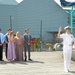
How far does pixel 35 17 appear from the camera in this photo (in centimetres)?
3997

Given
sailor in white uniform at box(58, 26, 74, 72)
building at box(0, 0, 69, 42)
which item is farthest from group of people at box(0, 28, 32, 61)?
building at box(0, 0, 69, 42)

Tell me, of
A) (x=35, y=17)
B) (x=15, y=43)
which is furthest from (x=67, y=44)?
(x=35, y=17)

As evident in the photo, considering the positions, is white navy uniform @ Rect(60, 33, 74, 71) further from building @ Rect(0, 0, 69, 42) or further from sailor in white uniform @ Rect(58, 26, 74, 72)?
building @ Rect(0, 0, 69, 42)

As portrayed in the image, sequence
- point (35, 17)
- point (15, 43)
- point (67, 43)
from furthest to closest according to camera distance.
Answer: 1. point (35, 17)
2. point (15, 43)
3. point (67, 43)

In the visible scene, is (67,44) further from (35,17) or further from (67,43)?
(35,17)

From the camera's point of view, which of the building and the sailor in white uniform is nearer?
the sailor in white uniform

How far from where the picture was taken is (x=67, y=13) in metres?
40.7

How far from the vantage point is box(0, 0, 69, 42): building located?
39.2 m

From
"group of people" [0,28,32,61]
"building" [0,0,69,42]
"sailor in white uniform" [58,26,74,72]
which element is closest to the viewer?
"sailor in white uniform" [58,26,74,72]

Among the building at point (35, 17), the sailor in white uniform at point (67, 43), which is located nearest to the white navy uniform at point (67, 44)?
the sailor in white uniform at point (67, 43)

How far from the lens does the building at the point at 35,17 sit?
1545 inches

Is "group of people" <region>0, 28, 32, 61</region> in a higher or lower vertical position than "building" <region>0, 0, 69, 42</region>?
lower

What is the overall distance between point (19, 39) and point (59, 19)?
23609 millimetres

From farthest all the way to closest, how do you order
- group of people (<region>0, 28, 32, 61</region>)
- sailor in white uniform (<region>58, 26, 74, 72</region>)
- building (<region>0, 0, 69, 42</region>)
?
building (<region>0, 0, 69, 42</region>) → group of people (<region>0, 28, 32, 61</region>) → sailor in white uniform (<region>58, 26, 74, 72</region>)
